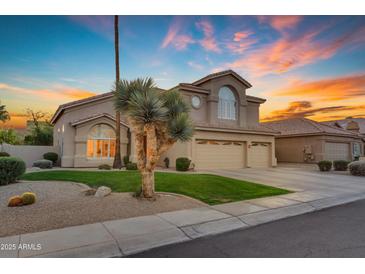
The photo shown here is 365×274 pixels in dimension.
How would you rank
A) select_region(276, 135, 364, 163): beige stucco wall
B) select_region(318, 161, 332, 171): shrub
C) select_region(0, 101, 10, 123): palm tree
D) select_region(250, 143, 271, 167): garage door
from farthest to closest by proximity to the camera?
select_region(0, 101, 10, 123): palm tree < select_region(276, 135, 364, 163): beige stucco wall < select_region(250, 143, 271, 167): garage door < select_region(318, 161, 332, 171): shrub

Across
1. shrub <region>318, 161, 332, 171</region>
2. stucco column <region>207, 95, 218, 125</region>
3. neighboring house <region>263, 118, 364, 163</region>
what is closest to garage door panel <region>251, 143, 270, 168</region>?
shrub <region>318, 161, 332, 171</region>

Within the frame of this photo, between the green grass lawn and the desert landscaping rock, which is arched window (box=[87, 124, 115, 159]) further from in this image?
the desert landscaping rock

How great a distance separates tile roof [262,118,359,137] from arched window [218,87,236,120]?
7460 mm

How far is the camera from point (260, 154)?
67.5 ft

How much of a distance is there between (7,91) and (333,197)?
13426 millimetres

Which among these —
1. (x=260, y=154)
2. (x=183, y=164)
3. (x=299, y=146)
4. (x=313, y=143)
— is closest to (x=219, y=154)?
(x=183, y=164)

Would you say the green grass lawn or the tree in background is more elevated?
the tree in background

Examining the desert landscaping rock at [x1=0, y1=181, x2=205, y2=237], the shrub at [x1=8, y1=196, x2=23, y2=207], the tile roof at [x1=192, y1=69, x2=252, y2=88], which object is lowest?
the desert landscaping rock at [x1=0, y1=181, x2=205, y2=237]

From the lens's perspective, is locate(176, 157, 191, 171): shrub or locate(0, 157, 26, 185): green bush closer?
locate(0, 157, 26, 185): green bush

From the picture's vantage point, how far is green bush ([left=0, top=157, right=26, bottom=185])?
9305mm

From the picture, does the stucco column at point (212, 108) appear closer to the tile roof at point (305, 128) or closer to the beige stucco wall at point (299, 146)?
the tile roof at point (305, 128)

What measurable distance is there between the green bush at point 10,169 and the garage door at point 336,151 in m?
25.0

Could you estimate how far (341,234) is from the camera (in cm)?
486


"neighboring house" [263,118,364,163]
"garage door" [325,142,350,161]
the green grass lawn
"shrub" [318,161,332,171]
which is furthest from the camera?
"garage door" [325,142,350,161]
